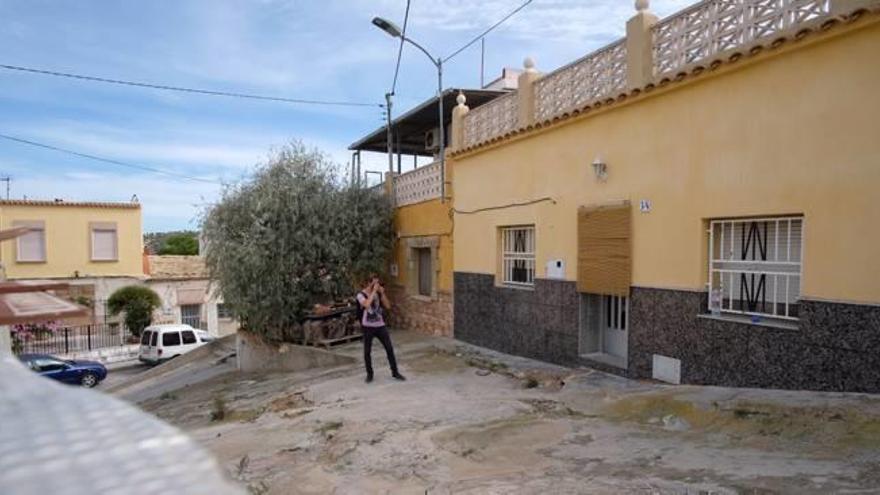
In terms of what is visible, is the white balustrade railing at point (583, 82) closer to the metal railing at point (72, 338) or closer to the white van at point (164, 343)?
the white van at point (164, 343)

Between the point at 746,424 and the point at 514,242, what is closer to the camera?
the point at 746,424

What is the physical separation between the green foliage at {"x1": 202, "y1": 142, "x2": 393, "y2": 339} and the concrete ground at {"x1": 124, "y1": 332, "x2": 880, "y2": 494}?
543 centimetres

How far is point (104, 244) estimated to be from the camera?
26953 millimetres

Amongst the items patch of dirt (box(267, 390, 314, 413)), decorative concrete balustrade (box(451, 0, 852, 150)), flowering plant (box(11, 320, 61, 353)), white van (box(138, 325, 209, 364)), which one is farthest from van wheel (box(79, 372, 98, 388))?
decorative concrete balustrade (box(451, 0, 852, 150))

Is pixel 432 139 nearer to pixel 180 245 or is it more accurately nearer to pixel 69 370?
pixel 69 370

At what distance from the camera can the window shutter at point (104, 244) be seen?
26.7 meters

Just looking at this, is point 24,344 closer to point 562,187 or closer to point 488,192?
point 488,192

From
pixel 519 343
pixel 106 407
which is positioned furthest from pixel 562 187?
pixel 106 407

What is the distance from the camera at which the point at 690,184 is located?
7.19 m

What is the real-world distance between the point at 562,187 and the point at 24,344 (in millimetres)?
21207

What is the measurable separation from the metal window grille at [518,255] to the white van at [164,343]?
14730 mm

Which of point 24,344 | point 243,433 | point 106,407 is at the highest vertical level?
point 106,407

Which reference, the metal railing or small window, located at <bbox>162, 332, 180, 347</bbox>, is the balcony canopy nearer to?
→ small window, located at <bbox>162, 332, 180, 347</bbox>

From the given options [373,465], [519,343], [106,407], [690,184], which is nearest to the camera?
[106,407]
